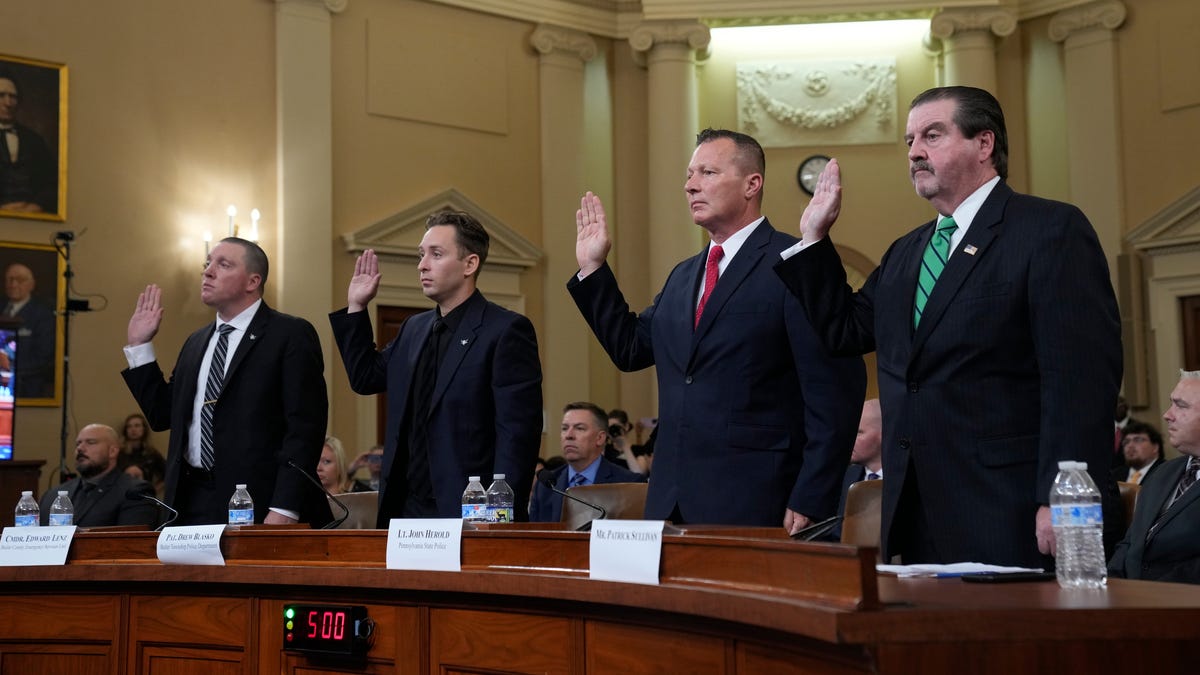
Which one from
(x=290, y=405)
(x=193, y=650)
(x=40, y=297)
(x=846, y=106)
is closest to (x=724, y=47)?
(x=846, y=106)

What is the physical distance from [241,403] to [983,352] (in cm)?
240

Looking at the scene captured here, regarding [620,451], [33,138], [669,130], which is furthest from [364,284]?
[669,130]

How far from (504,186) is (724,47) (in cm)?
244

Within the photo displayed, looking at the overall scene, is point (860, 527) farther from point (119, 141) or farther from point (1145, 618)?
point (119, 141)

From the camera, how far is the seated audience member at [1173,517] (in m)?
4.27

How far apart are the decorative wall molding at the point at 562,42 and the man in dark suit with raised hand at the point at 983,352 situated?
9.24 m

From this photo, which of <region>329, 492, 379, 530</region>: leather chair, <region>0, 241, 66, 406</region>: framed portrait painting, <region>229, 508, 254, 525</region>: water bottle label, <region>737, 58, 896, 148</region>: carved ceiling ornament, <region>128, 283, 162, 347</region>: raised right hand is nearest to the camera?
<region>229, 508, 254, 525</region>: water bottle label

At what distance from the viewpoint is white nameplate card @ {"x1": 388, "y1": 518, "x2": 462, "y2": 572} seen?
9.20 ft

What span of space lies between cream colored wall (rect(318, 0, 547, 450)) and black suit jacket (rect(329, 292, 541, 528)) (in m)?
6.78

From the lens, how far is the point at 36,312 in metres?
9.25

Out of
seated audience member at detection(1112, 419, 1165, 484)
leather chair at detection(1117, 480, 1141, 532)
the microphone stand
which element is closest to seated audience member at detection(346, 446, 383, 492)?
the microphone stand

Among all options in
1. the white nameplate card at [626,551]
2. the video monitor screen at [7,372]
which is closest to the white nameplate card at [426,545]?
the white nameplate card at [626,551]

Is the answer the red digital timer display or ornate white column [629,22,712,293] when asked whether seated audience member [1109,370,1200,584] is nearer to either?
the red digital timer display

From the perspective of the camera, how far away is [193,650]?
3.28 m
